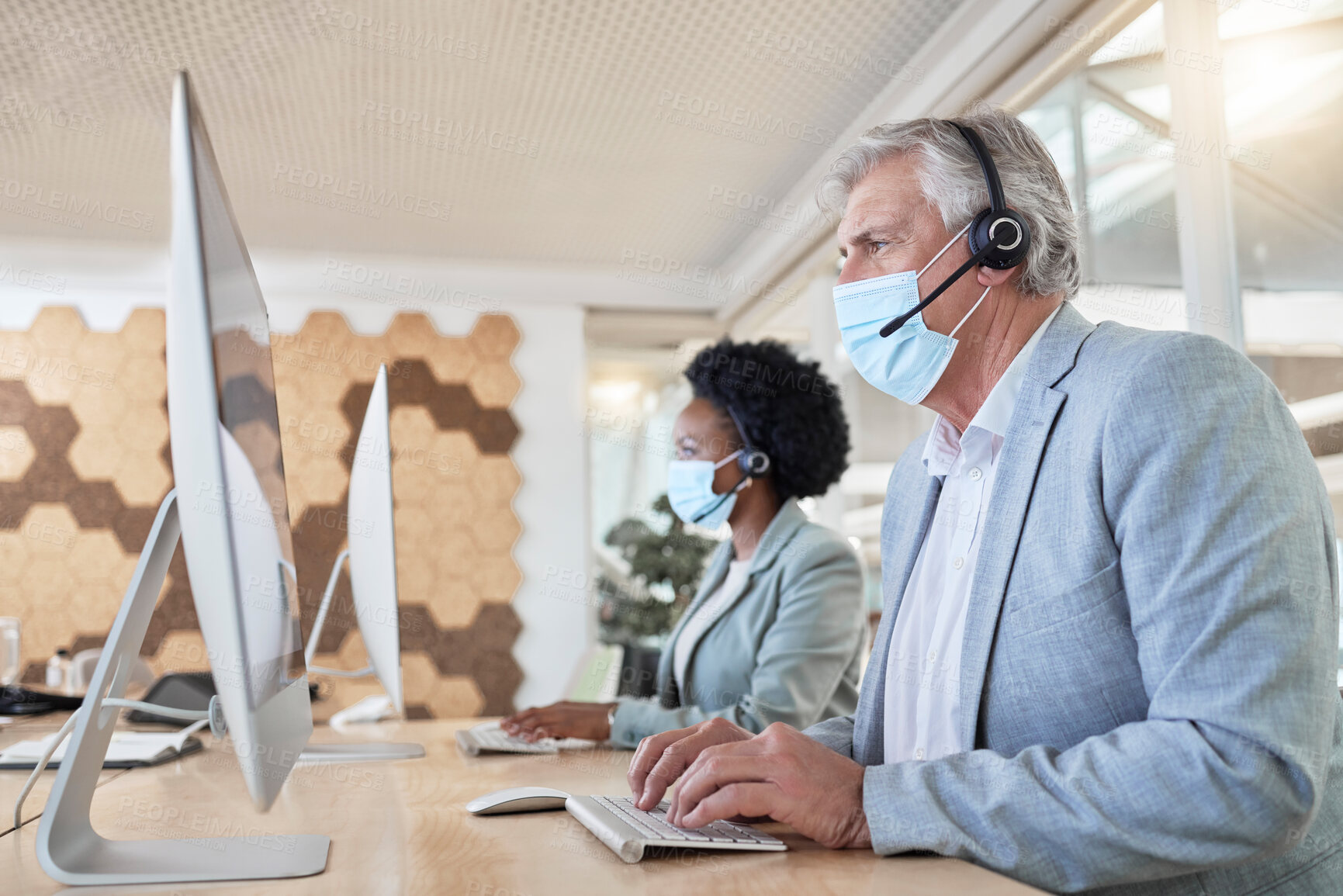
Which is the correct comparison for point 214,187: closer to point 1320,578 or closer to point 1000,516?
point 1000,516

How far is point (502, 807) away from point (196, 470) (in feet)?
2.01

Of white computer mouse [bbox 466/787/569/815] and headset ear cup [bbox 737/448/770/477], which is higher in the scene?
headset ear cup [bbox 737/448/770/477]

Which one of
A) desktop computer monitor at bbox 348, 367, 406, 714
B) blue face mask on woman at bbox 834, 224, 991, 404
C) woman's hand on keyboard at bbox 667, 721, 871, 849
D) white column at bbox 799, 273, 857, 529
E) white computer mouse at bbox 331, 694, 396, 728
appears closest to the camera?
woman's hand on keyboard at bbox 667, 721, 871, 849

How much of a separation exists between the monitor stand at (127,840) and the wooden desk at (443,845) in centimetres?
2

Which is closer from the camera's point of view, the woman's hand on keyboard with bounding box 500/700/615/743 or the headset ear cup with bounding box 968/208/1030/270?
the headset ear cup with bounding box 968/208/1030/270

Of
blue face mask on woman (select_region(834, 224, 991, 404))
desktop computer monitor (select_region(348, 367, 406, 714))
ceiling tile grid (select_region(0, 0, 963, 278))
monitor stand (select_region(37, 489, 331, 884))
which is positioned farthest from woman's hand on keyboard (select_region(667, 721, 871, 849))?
ceiling tile grid (select_region(0, 0, 963, 278))

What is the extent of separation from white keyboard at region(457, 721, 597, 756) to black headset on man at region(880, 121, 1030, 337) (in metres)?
1.09

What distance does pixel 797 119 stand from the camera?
3.44 meters

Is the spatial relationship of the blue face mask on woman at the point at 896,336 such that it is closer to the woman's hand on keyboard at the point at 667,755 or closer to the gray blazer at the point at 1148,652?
the gray blazer at the point at 1148,652

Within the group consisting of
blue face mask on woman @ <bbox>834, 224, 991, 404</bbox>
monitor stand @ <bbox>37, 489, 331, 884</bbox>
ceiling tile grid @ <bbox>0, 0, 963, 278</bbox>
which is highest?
ceiling tile grid @ <bbox>0, 0, 963, 278</bbox>

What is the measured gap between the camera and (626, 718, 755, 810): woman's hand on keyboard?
1052 mm

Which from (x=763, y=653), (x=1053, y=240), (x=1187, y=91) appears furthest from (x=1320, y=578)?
(x=1187, y=91)

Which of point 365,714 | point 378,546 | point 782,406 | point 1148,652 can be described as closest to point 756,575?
point 782,406

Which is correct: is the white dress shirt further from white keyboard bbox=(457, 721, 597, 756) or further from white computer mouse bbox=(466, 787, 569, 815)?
white keyboard bbox=(457, 721, 597, 756)
